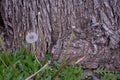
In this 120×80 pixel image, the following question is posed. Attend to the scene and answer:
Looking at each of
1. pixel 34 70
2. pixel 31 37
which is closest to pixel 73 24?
pixel 31 37

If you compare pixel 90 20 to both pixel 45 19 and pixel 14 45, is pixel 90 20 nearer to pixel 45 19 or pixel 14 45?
pixel 45 19

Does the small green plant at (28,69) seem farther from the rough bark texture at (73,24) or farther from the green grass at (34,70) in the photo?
the rough bark texture at (73,24)

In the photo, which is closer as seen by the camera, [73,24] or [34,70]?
[34,70]

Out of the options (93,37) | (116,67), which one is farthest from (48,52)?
(116,67)

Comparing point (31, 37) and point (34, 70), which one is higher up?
point (31, 37)

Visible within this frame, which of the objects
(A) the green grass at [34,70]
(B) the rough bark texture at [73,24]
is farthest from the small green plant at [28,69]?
(B) the rough bark texture at [73,24]

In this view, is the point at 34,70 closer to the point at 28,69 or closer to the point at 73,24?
the point at 28,69
